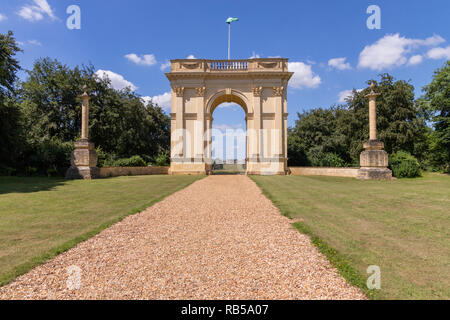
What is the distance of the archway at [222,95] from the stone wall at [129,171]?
167 centimetres

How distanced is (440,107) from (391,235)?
3140 centimetres

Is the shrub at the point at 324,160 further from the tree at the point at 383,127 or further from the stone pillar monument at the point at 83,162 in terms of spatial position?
the stone pillar monument at the point at 83,162

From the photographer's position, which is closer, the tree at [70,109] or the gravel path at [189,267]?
the gravel path at [189,267]

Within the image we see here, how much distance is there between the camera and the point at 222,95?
2753 cm

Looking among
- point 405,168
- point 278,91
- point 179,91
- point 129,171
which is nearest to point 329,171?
point 405,168

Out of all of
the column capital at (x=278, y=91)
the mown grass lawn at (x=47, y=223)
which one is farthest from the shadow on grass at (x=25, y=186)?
the column capital at (x=278, y=91)

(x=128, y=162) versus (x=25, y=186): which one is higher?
(x=128, y=162)

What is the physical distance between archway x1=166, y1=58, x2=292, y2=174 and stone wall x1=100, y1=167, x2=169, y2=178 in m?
1.67

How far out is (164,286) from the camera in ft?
9.73

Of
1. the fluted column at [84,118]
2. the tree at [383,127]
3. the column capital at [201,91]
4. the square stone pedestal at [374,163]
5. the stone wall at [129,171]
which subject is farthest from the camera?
the tree at [383,127]

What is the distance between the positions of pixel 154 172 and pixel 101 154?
5.53 m

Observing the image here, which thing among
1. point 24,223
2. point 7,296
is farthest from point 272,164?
point 7,296

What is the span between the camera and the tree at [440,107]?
A: 26219mm

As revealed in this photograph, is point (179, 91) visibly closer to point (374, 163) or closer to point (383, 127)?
point (374, 163)
